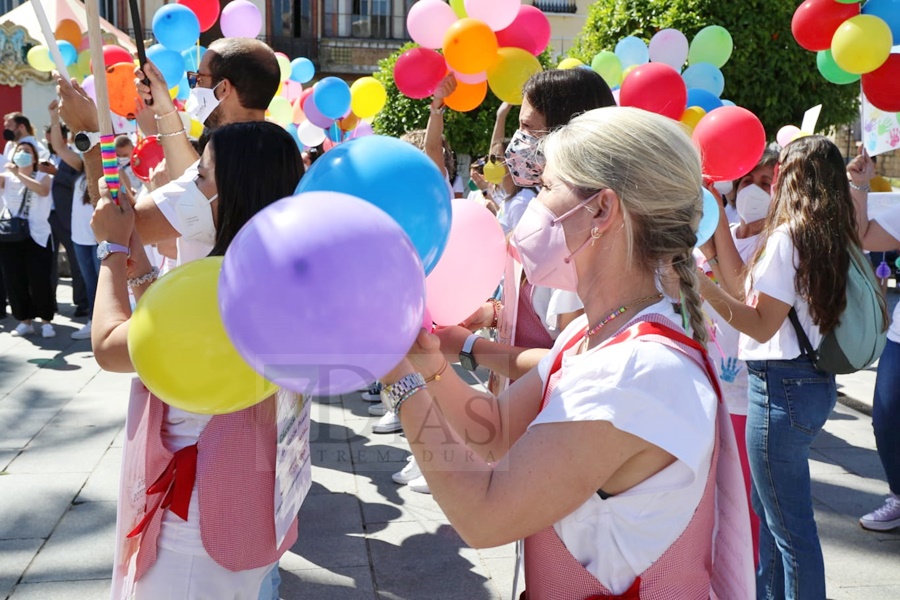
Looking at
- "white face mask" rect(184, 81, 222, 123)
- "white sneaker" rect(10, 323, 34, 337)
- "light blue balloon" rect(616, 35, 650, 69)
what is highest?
"light blue balloon" rect(616, 35, 650, 69)

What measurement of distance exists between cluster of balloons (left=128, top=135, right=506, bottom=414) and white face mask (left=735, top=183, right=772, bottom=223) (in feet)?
8.91

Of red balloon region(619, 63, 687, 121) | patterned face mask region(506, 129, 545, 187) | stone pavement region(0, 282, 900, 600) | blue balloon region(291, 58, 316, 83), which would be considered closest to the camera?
patterned face mask region(506, 129, 545, 187)

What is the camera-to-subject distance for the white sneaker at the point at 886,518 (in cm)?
391

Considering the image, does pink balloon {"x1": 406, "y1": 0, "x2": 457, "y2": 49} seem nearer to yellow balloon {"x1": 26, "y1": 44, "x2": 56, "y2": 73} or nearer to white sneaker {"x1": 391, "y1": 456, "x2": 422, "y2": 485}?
white sneaker {"x1": 391, "y1": 456, "x2": 422, "y2": 485}

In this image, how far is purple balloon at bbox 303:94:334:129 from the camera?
23.6 feet

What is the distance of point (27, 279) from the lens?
813cm

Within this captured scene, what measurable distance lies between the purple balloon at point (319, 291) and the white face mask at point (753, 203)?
296cm

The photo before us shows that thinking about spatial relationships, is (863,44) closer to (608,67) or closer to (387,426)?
(608,67)

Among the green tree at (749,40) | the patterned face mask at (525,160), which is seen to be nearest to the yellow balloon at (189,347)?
the patterned face mask at (525,160)

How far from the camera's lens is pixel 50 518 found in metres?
3.94

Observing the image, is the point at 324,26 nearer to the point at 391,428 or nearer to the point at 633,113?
the point at 391,428

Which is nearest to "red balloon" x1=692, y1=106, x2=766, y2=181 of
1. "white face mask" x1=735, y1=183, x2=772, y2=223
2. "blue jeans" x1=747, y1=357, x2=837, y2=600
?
"white face mask" x1=735, y1=183, x2=772, y2=223

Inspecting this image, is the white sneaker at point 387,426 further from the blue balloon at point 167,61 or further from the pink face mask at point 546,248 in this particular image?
the pink face mask at point 546,248

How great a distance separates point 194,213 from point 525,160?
1.00 metres
